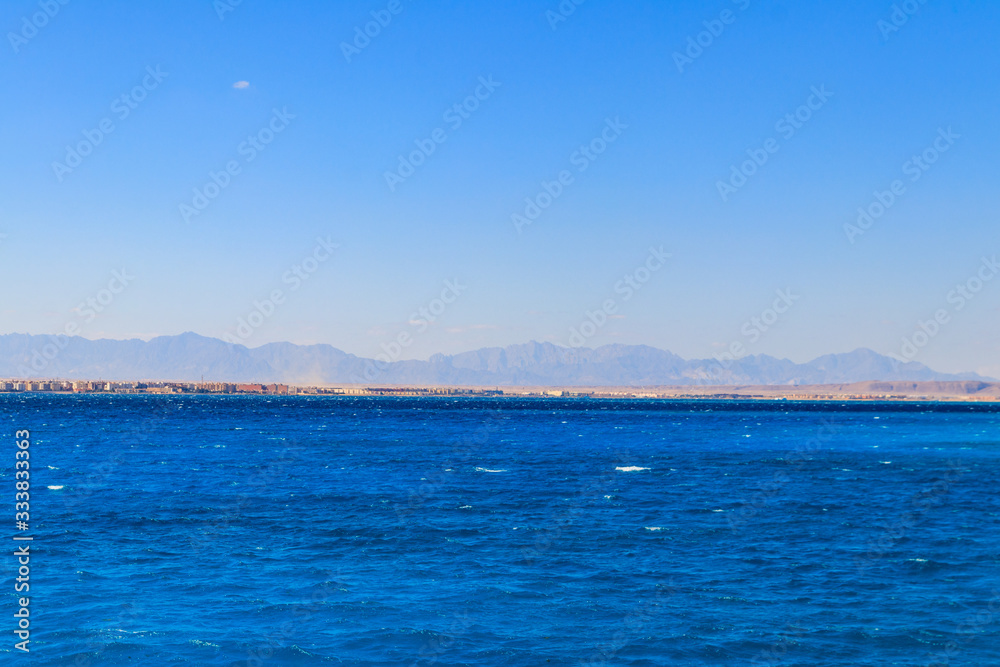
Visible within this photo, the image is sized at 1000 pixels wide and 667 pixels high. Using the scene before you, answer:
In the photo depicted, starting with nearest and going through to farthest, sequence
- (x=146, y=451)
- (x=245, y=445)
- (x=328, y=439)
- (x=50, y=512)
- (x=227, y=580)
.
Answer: (x=227, y=580) < (x=50, y=512) < (x=146, y=451) < (x=245, y=445) < (x=328, y=439)

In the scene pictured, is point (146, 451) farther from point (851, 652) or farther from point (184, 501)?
point (851, 652)

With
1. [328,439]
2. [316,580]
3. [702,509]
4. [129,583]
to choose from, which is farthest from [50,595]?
A: [328,439]

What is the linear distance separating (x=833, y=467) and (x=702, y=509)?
1261 inches

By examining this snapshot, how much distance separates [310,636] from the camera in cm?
2369

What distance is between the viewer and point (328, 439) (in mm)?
104625

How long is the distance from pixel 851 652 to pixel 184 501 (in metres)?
38.4

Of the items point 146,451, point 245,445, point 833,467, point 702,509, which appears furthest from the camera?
point 245,445

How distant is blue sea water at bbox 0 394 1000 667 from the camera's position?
23188 mm

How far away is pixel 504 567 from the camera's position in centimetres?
3180

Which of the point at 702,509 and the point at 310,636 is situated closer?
the point at 310,636

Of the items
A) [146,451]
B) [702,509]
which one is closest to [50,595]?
[702,509]

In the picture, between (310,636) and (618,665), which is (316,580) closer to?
(310,636)

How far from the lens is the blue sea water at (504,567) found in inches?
913

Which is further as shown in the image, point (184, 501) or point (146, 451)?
point (146, 451)
